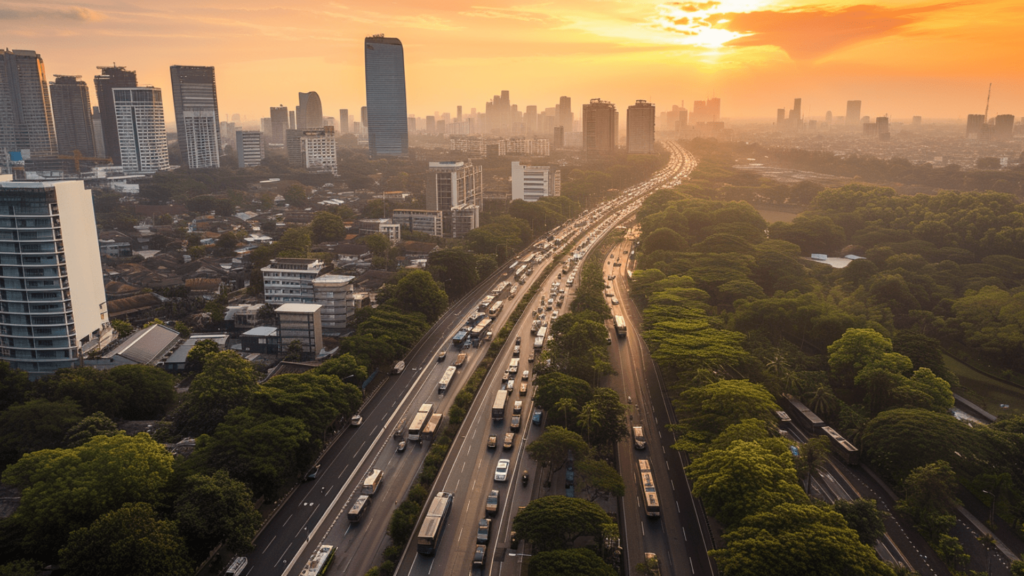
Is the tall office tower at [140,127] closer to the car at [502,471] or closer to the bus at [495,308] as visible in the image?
the bus at [495,308]

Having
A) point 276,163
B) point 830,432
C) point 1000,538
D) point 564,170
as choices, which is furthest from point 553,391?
point 276,163

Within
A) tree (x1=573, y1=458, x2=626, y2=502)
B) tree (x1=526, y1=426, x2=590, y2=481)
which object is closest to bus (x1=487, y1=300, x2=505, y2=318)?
tree (x1=526, y1=426, x2=590, y2=481)

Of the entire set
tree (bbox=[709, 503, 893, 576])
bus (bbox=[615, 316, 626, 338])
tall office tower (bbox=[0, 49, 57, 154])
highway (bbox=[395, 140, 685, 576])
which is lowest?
highway (bbox=[395, 140, 685, 576])

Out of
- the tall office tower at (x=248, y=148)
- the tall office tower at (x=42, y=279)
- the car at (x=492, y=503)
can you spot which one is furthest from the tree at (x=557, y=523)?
the tall office tower at (x=248, y=148)

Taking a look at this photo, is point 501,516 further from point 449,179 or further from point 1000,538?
point 449,179

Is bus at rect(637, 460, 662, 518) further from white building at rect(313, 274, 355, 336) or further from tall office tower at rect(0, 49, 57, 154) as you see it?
tall office tower at rect(0, 49, 57, 154)

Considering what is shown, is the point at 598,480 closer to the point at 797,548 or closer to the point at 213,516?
the point at 797,548

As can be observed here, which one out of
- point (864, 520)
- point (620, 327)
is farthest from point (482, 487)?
point (620, 327)
